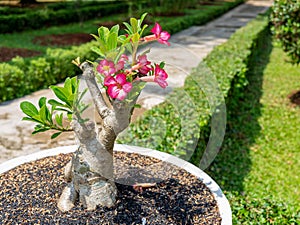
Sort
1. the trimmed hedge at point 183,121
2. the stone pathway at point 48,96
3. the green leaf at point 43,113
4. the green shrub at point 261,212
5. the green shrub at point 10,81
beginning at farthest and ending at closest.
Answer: the green shrub at point 10,81
the trimmed hedge at point 183,121
the green shrub at point 261,212
the stone pathway at point 48,96
the green leaf at point 43,113

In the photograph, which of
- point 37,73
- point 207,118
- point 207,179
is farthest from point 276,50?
point 207,179

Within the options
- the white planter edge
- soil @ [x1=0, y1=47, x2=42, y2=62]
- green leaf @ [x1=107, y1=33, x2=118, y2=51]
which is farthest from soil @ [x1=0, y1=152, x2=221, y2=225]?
soil @ [x1=0, y1=47, x2=42, y2=62]

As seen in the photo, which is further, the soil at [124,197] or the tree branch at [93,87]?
the soil at [124,197]

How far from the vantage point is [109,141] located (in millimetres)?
2209

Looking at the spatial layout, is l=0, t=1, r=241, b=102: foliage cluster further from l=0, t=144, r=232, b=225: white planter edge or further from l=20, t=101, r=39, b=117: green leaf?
l=20, t=101, r=39, b=117: green leaf

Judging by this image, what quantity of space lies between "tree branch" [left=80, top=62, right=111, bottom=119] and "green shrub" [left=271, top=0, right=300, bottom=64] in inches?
188

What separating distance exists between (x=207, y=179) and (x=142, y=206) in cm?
52

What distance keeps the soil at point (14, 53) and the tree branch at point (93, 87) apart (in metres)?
7.46

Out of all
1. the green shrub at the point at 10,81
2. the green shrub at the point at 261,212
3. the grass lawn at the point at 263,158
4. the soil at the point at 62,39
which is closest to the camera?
the green shrub at the point at 261,212

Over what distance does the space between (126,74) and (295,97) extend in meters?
6.03

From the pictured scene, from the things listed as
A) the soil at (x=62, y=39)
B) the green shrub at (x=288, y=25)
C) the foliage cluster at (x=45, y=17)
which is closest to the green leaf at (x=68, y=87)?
the green shrub at (x=288, y=25)

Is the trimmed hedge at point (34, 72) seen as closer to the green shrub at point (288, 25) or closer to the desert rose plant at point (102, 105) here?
the green shrub at point (288, 25)

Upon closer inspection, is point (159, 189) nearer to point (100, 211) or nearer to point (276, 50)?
point (100, 211)

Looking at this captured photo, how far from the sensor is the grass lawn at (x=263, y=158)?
130 inches
